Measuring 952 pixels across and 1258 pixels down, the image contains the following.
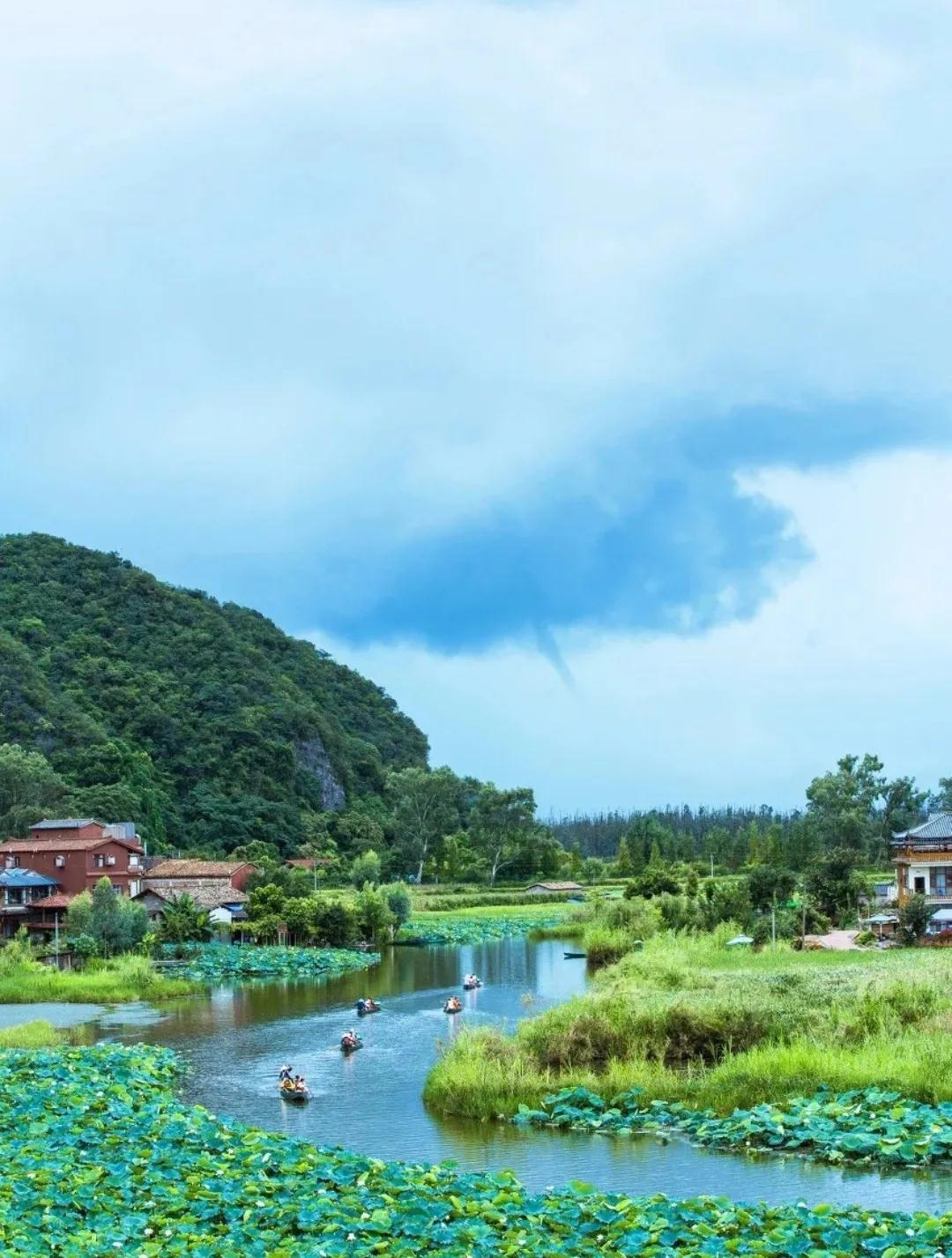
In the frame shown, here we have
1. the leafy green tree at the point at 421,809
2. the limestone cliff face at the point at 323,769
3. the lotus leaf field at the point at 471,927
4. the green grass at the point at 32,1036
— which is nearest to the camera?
the green grass at the point at 32,1036

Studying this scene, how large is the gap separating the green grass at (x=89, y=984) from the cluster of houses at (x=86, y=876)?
9686mm

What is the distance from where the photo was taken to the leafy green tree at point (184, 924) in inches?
1753

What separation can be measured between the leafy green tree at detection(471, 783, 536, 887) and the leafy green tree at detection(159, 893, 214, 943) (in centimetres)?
3625

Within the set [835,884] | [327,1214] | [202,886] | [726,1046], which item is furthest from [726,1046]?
[202,886]

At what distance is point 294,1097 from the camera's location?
2047 cm

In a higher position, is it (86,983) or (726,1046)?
(726,1046)

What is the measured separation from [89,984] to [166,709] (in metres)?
49.0

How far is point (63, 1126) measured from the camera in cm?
1631

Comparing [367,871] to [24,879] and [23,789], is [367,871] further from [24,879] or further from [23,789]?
[24,879]

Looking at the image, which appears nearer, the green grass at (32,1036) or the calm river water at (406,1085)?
the calm river water at (406,1085)

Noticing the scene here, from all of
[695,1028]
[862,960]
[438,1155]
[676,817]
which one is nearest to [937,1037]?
[695,1028]

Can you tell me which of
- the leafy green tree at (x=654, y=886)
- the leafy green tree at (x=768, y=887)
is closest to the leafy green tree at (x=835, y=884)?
the leafy green tree at (x=768, y=887)

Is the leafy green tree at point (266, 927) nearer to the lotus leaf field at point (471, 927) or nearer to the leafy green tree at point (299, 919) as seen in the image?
the leafy green tree at point (299, 919)

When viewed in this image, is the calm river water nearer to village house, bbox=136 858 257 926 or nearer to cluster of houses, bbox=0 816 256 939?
village house, bbox=136 858 257 926
